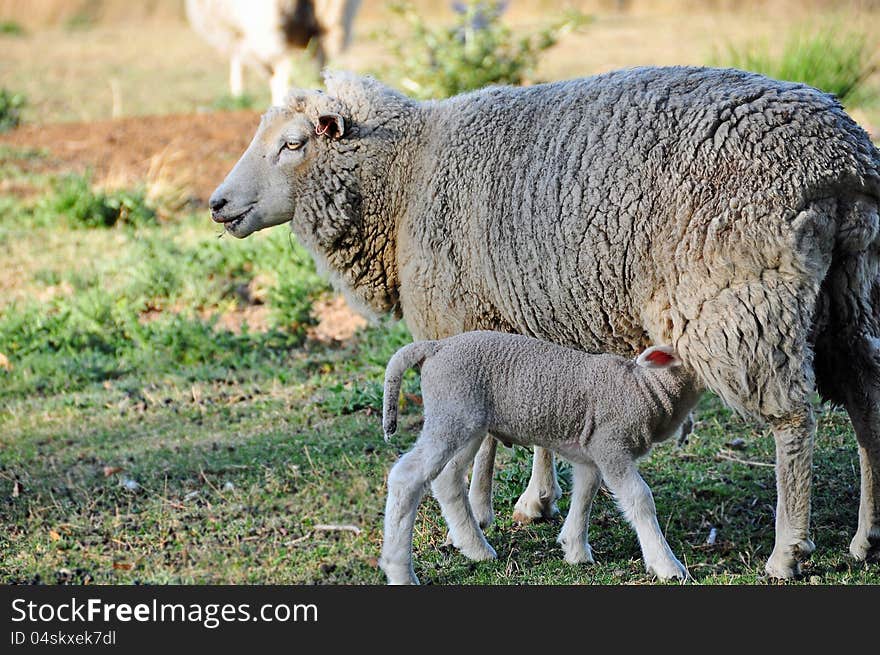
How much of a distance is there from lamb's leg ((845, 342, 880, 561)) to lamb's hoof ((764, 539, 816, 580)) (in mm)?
320

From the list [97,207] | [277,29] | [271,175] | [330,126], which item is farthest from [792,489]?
[277,29]

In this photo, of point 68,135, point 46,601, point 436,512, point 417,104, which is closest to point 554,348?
point 436,512

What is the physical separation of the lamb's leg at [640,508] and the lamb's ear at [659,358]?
347 millimetres

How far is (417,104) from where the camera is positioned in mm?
5445

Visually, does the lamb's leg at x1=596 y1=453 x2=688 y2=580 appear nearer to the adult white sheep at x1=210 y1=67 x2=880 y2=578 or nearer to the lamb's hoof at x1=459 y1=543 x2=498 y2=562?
the adult white sheep at x1=210 y1=67 x2=880 y2=578

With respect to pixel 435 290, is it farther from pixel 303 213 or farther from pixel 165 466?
pixel 165 466

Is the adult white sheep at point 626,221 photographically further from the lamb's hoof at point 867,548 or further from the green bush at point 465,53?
the green bush at point 465,53

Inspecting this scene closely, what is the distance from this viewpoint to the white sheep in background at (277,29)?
1322cm

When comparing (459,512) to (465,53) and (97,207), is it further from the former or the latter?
(465,53)

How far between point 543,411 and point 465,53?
6622 mm

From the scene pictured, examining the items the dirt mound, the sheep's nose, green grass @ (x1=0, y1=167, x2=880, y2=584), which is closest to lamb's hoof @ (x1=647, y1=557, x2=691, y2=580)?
green grass @ (x1=0, y1=167, x2=880, y2=584)

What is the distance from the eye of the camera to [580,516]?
15.5 feet

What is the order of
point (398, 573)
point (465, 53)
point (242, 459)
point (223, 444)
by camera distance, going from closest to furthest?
point (398, 573) → point (242, 459) → point (223, 444) → point (465, 53)

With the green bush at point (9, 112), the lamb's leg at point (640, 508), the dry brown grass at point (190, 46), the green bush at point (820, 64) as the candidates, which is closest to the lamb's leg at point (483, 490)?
the lamb's leg at point (640, 508)
